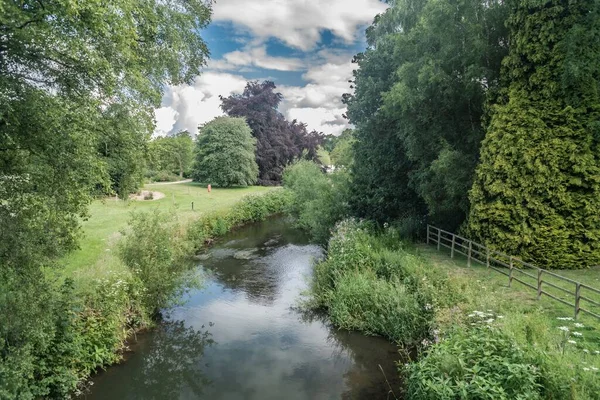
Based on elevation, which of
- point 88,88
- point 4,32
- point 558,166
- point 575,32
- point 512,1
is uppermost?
point 512,1

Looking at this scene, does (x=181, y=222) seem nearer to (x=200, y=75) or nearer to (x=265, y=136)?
(x=200, y=75)

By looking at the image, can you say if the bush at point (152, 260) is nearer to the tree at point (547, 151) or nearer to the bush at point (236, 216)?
the bush at point (236, 216)

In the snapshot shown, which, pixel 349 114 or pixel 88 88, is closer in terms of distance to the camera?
pixel 88 88

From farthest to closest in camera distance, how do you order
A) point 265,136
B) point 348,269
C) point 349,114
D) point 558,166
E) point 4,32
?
point 265,136 < point 349,114 < point 348,269 < point 558,166 < point 4,32

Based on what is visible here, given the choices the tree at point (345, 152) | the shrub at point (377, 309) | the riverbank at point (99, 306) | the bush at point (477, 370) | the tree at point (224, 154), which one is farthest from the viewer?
the tree at point (224, 154)

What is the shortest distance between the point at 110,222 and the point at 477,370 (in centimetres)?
2123

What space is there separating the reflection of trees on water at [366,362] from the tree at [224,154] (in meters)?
35.2

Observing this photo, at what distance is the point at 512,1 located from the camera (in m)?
13.1

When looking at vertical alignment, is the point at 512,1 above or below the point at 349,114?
above

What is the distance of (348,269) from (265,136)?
43631mm

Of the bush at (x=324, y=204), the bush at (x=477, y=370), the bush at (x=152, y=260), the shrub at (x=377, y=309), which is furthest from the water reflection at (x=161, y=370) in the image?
the bush at (x=324, y=204)

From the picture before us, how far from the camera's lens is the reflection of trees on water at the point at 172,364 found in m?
9.57

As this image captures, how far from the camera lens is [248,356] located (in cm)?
1101

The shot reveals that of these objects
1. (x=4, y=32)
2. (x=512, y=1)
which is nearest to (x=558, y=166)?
(x=512, y=1)
